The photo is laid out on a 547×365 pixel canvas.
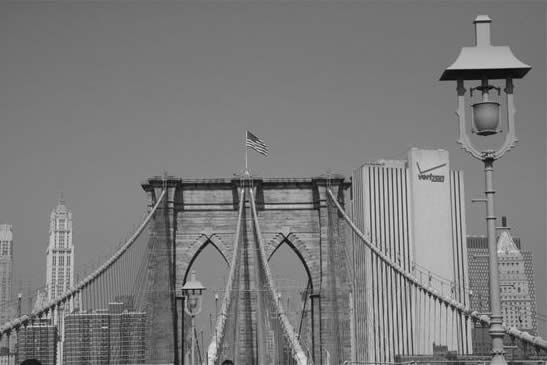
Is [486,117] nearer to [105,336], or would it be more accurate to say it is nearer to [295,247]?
[295,247]

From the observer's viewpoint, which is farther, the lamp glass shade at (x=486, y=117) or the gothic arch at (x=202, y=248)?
the gothic arch at (x=202, y=248)

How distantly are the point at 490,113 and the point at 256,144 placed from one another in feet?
121

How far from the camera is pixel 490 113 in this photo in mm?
10930

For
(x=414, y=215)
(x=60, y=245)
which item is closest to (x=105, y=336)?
(x=414, y=215)

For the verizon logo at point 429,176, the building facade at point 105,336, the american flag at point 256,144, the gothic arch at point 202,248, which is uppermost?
the verizon logo at point 429,176

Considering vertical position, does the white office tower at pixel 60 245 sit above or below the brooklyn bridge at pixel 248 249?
above

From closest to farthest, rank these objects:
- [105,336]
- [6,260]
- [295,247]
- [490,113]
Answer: [490,113] → [295,247] → [105,336] → [6,260]

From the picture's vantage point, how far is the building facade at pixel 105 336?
41.4 m

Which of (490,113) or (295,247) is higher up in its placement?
(295,247)

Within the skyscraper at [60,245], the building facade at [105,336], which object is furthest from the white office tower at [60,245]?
the building facade at [105,336]

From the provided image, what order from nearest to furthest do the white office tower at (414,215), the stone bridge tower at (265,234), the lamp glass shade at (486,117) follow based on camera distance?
the lamp glass shade at (486,117) → the stone bridge tower at (265,234) → the white office tower at (414,215)

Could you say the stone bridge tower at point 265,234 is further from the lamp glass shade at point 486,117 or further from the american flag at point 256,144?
the lamp glass shade at point 486,117

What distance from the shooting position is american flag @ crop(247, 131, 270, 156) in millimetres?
47312

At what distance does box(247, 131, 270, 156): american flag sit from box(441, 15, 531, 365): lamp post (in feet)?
118
